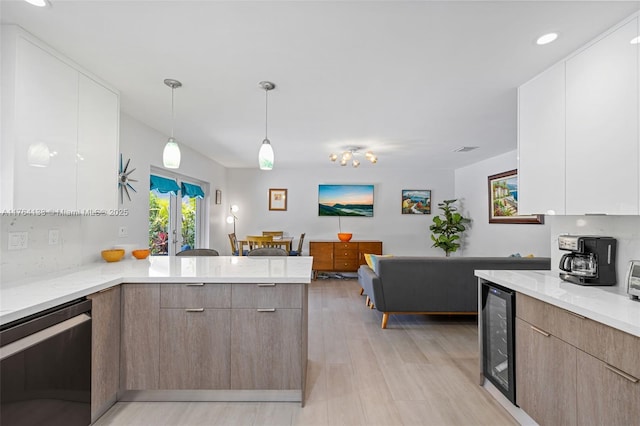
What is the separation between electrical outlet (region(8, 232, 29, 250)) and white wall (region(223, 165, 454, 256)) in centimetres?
484

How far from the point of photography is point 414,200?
22.7 ft

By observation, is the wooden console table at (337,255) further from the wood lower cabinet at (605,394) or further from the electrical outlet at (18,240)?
the wood lower cabinet at (605,394)

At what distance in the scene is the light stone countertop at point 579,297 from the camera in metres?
1.32

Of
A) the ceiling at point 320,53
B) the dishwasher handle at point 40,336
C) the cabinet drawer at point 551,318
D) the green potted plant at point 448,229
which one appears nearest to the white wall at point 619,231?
the cabinet drawer at point 551,318

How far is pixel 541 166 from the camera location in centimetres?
222

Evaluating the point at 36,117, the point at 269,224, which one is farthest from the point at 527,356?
the point at 269,224

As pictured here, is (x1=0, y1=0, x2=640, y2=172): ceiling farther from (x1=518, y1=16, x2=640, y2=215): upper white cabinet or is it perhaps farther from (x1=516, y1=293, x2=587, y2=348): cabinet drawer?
(x1=516, y1=293, x2=587, y2=348): cabinet drawer

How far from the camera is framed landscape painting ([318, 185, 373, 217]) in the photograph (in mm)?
6871

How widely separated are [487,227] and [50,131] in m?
6.10

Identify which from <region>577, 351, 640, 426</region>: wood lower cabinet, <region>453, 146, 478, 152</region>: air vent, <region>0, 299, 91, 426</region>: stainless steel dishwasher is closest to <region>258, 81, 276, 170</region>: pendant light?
<region>0, 299, 91, 426</region>: stainless steel dishwasher

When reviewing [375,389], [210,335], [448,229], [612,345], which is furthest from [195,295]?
[448,229]

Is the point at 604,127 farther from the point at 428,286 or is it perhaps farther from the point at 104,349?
the point at 104,349

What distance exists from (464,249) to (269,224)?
166 inches

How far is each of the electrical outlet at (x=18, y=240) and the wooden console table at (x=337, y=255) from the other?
4.69 m
